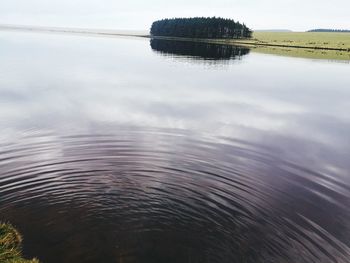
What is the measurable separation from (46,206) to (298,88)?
4179 centimetres

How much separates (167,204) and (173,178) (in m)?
2.82

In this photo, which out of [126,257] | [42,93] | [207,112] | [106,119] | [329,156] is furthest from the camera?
[42,93]

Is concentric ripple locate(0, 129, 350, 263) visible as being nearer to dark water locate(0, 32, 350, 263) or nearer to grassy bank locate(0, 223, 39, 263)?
dark water locate(0, 32, 350, 263)

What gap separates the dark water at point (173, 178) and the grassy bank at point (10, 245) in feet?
1.15

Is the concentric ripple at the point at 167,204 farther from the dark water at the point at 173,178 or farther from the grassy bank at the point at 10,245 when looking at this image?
the grassy bank at the point at 10,245

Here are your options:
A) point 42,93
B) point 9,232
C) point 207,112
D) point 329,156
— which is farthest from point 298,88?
point 9,232

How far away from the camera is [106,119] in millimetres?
29172

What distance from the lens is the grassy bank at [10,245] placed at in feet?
37.0

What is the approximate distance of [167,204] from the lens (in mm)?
15375

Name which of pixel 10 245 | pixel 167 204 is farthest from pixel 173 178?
pixel 10 245

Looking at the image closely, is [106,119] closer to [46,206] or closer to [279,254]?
[46,206]

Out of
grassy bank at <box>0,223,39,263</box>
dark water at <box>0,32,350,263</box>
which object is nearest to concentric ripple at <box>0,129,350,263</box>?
dark water at <box>0,32,350,263</box>

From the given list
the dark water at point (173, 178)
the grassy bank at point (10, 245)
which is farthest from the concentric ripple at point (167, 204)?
the grassy bank at point (10, 245)

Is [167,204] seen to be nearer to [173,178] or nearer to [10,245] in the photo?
[173,178]
